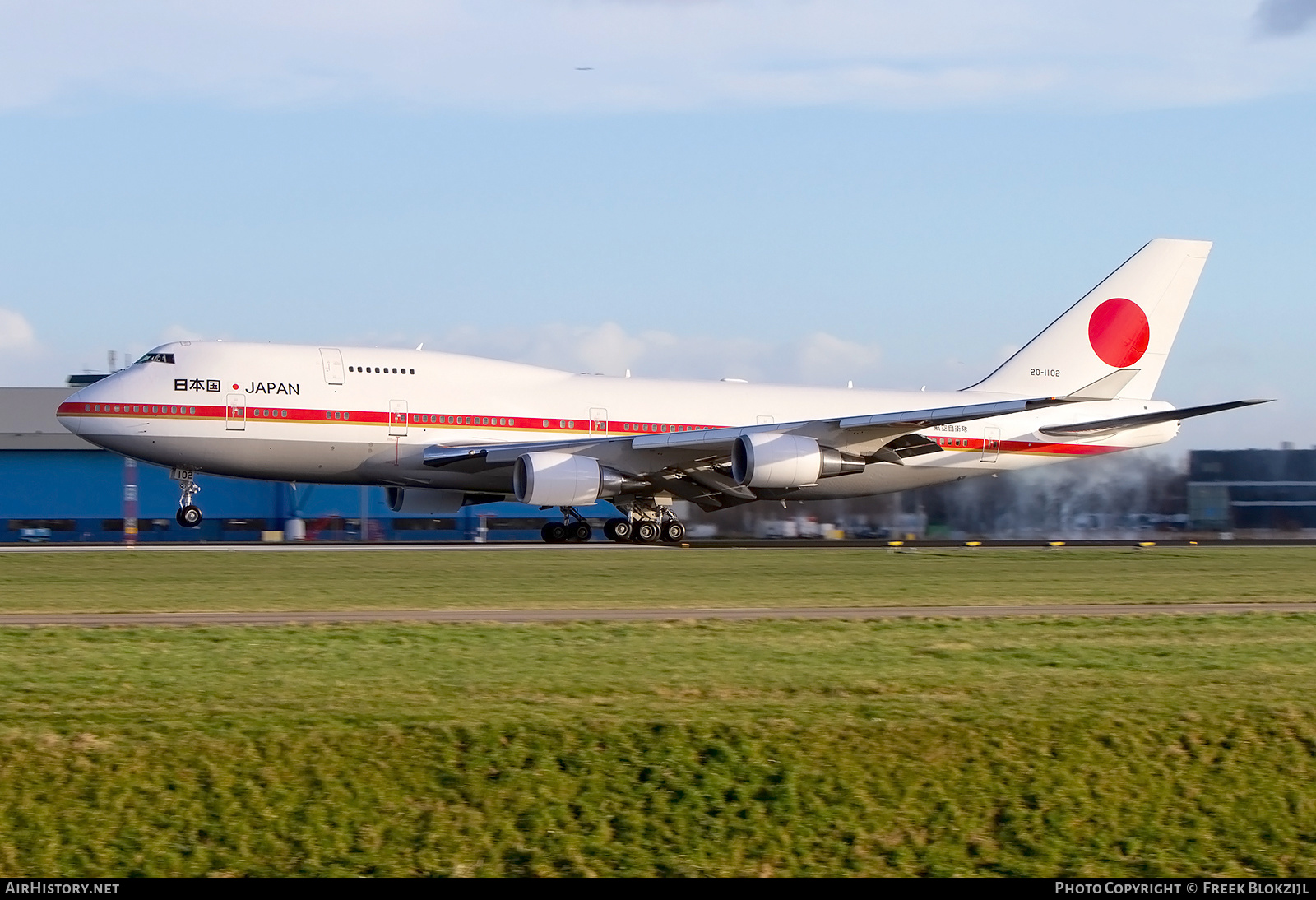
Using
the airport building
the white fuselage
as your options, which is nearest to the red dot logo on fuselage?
the white fuselage

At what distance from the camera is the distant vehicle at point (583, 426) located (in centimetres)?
3719

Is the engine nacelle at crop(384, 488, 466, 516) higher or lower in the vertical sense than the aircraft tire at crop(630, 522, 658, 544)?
higher

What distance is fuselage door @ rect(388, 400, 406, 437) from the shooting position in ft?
125

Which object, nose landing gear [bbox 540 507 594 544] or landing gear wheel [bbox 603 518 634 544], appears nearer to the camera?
landing gear wheel [bbox 603 518 634 544]

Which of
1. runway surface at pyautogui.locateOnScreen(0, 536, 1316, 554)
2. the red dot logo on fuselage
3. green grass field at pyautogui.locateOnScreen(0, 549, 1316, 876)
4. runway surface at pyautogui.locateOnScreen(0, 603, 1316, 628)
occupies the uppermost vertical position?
the red dot logo on fuselage

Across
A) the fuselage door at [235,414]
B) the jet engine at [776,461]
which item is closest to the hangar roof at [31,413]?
the fuselage door at [235,414]

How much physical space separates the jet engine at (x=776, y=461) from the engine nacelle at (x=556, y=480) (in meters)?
4.00

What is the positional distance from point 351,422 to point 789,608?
19626 millimetres

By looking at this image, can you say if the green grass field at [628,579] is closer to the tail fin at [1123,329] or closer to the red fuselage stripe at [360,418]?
the red fuselage stripe at [360,418]

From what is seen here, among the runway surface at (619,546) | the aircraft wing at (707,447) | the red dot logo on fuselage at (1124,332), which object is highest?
the red dot logo on fuselage at (1124,332)

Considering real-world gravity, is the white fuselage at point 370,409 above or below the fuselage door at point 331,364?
below

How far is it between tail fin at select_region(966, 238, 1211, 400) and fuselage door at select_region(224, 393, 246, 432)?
2419 centimetres

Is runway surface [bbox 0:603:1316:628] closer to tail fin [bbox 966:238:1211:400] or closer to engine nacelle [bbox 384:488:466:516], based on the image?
engine nacelle [bbox 384:488:466:516]

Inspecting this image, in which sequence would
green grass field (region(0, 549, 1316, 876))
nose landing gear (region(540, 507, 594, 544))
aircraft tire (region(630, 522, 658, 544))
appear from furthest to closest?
nose landing gear (region(540, 507, 594, 544)), aircraft tire (region(630, 522, 658, 544)), green grass field (region(0, 549, 1316, 876))
